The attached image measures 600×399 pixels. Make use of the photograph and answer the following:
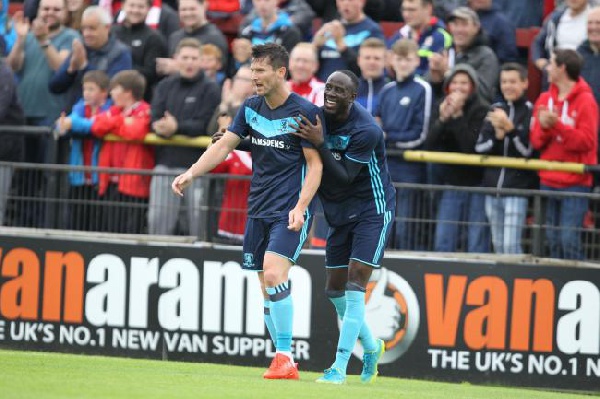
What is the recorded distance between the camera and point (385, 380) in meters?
12.0

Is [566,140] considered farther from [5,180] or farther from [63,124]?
[5,180]

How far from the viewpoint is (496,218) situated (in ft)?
41.7

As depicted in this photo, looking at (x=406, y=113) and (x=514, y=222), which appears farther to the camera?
(x=406, y=113)

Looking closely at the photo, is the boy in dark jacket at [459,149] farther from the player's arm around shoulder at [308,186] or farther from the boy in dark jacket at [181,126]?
the player's arm around shoulder at [308,186]

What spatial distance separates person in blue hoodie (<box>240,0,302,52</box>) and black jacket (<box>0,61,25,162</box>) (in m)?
2.85

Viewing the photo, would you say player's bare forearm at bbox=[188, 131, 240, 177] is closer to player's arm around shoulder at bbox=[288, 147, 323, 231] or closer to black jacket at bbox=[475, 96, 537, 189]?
player's arm around shoulder at bbox=[288, 147, 323, 231]

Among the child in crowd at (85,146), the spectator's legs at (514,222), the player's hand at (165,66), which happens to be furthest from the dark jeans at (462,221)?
the player's hand at (165,66)

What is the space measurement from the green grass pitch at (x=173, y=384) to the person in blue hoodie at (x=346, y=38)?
3.82m

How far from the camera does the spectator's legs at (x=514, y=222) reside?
12.7m

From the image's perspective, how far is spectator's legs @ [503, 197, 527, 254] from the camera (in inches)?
499

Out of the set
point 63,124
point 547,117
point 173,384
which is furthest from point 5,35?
point 173,384

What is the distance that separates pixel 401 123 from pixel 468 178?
90cm

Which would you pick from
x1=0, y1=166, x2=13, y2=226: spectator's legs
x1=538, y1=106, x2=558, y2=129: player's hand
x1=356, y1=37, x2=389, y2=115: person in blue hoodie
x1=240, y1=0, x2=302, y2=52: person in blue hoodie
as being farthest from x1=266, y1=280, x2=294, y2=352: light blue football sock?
x1=240, y1=0, x2=302, y2=52: person in blue hoodie

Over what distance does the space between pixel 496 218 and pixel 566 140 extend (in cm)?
103
